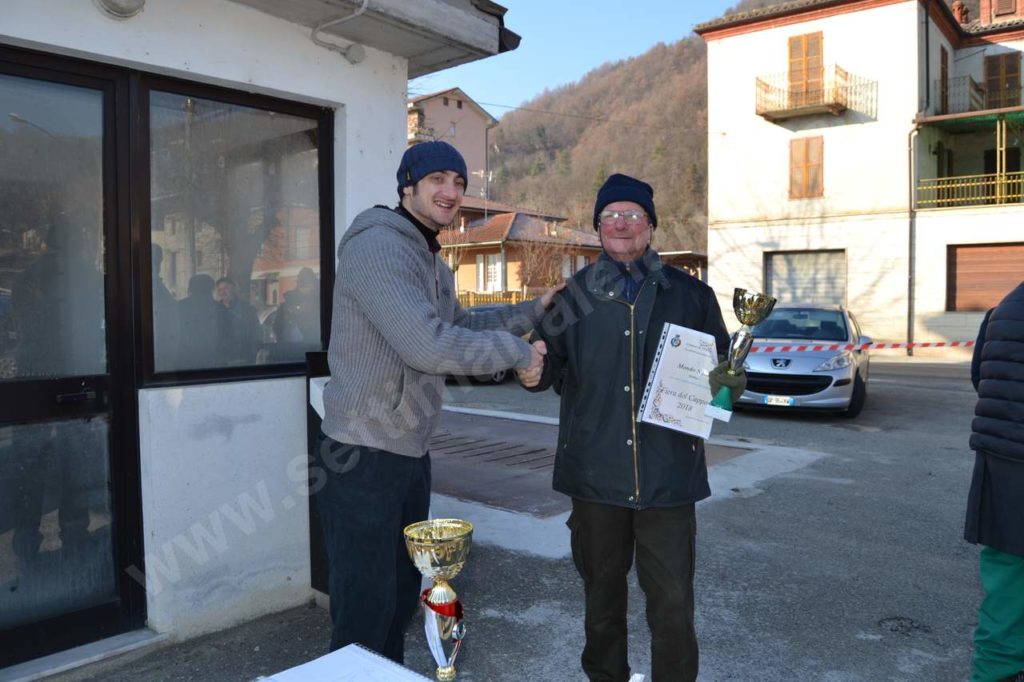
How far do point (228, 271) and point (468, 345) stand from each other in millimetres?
2212

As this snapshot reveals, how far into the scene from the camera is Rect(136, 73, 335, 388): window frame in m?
3.52

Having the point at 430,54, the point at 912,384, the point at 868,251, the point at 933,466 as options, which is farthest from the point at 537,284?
the point at 430,54

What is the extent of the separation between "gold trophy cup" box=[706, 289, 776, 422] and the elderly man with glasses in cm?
5

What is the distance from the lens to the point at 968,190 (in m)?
26.3

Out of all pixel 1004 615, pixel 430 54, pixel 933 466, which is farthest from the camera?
pixel 933 466

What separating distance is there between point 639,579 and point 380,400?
1199 millimetres

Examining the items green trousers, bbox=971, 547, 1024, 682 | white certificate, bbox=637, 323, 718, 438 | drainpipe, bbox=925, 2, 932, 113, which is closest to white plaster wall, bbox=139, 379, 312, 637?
Result: white certificate, bbox=637, 323, 718, 438

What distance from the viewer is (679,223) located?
2354 inches

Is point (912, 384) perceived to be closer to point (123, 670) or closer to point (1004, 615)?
point (1004, 615)

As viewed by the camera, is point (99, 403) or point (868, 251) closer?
point (99, 403)

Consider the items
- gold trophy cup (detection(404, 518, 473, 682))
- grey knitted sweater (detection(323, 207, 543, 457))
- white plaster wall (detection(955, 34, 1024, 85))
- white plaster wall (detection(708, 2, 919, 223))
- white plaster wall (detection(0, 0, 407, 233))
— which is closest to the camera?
gold trophy cup (detection(404, 518, 473, 682))

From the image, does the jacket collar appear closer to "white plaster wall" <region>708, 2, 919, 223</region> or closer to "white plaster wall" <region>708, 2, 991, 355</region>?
"white plaster wall" <region>708, 2, 991, 355</region>

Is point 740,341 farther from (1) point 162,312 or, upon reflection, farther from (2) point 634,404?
(1) point 162,312

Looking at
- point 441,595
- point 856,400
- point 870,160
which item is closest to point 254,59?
point 441,595
